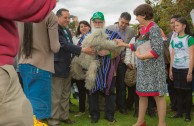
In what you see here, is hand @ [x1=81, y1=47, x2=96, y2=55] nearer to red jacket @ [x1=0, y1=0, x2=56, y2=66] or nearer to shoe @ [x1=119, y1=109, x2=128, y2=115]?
shoe @ [x1=119, y1=109, x2=128, y2=115]

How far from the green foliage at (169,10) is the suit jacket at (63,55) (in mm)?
13241

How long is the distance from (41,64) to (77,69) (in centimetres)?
110

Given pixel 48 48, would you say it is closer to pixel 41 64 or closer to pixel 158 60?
pixel 41 64

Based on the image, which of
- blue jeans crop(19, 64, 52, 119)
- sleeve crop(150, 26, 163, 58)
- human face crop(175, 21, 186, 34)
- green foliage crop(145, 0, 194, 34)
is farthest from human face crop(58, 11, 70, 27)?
green foliage crop(145, 0, 194, 34)

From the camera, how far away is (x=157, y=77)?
4.67 meters

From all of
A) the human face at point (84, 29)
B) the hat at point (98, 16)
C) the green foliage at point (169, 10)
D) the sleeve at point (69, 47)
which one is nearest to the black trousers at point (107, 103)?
the sleeve at point (69, 47)

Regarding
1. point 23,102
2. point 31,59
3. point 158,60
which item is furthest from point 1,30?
point 158,60

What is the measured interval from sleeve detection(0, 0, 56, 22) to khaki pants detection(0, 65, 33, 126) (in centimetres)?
27

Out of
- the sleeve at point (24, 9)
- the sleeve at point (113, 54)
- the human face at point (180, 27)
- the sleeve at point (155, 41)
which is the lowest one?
the sleeve at point (113, 54)

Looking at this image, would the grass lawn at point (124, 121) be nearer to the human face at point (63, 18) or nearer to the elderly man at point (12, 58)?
the human face at point (63, 18)

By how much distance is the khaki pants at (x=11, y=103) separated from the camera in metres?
1.64

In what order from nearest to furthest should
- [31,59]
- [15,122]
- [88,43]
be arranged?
[15,122] → [31,59] → [88,43]

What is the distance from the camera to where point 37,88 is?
455 centimetres

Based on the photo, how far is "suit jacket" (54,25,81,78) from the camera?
521 centimetres
